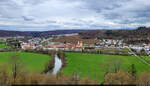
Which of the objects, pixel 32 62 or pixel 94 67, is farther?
pixel 32 62

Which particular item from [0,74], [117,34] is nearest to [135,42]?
[117,34]

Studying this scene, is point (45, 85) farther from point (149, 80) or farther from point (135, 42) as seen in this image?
point (135, 42)

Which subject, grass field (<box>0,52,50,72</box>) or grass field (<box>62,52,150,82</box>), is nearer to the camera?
grass field (<box>62,52,150,82</box>)

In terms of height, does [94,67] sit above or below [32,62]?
below

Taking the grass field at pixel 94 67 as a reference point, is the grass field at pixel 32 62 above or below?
above

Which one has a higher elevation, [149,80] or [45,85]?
[45,85]

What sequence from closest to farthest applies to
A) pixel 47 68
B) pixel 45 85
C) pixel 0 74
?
1. pixel 45 85
2. pixel 0 74
3. pixel 47 68

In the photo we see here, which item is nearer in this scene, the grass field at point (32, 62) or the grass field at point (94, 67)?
the grass field at point (94, 67)

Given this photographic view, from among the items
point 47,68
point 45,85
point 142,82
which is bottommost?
point 47,68

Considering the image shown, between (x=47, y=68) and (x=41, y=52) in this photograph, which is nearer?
(x=47, y=68)

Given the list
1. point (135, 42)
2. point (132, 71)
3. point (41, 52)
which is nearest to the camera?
point (132, 71)

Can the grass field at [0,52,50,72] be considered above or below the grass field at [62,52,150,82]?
above
